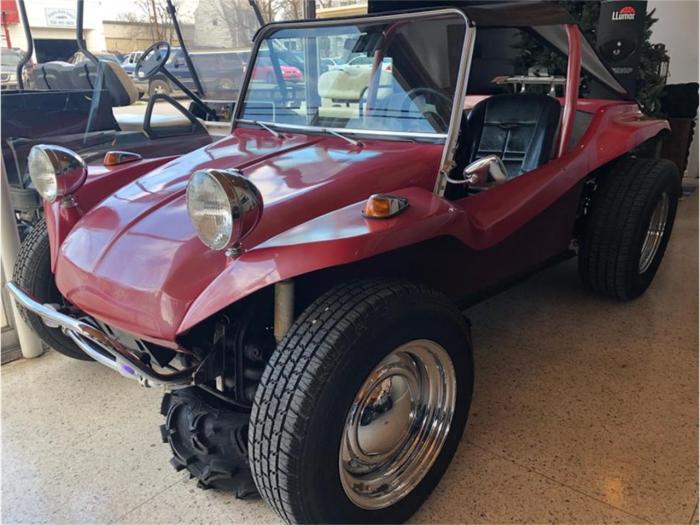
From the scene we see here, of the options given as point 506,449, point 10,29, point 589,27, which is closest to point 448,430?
point 506,449

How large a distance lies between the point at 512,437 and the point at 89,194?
6.03ft

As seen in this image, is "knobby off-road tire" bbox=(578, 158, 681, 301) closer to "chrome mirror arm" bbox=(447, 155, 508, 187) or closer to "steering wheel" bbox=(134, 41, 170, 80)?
"chrome mirror arm" bbox=(447, 155, 508, 187)

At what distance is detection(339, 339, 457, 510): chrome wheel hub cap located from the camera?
1.60 m

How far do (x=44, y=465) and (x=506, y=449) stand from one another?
5.23ft

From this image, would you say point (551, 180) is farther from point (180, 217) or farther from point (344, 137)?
point (180, 217)

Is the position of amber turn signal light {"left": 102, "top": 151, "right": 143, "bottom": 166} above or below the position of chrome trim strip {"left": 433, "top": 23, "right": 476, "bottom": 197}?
below

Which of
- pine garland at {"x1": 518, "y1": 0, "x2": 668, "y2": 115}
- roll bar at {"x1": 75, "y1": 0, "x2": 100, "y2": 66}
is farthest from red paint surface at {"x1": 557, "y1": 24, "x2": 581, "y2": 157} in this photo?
roll bar at {"x1": 75, "y1": 0, "x2": 100, "y2": 66}

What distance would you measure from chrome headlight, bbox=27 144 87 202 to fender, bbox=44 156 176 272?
44 mm

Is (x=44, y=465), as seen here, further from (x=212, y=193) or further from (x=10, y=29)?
(x=10, y=29)

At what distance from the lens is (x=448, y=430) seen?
69.6 inches

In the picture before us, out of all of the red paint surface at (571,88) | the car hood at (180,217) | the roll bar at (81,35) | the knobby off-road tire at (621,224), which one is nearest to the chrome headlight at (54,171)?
the car hood at (180,217)

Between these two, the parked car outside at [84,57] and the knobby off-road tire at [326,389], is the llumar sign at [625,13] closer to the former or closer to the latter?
the parked car outside at [84,57]

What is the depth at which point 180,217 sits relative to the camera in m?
1.77

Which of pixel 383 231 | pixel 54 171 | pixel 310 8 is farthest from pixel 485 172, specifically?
pixel 310 8
